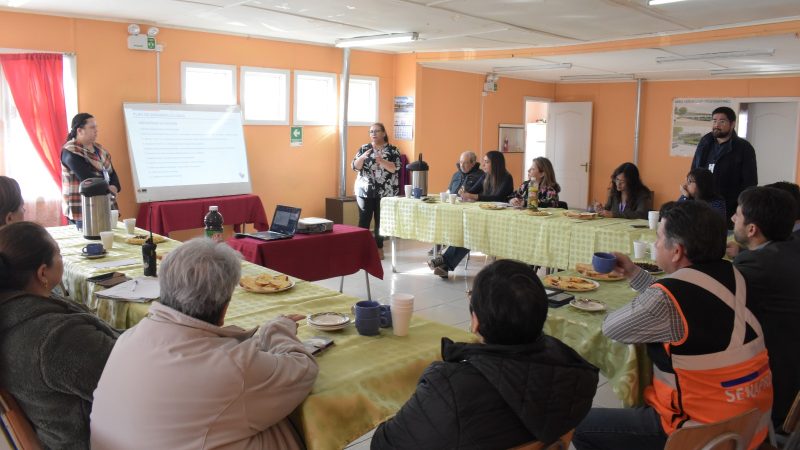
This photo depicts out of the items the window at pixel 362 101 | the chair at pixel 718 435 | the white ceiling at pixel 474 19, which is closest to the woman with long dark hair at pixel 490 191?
the white ceiling at pixel 474 19

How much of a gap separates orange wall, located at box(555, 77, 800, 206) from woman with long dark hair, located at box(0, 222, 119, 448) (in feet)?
31.6


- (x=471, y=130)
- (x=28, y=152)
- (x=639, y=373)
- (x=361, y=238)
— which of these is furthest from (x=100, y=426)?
(x=471, y=130)

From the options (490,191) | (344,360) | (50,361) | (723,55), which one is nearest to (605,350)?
(344,360)

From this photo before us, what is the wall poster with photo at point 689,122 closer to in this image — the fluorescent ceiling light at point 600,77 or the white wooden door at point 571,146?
the fluorescent ceiling light at point 600,77

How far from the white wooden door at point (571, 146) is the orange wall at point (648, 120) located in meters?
0.15

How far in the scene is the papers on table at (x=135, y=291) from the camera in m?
2.42

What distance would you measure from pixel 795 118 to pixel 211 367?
32.0 feet

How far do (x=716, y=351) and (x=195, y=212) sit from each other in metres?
5.26

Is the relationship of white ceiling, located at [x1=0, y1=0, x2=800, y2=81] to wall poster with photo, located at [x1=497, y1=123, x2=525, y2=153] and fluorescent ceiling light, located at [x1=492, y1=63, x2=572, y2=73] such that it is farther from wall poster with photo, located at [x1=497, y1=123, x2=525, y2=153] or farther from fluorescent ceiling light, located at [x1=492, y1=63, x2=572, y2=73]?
wall poster with photo, located at [x1=497, y1=123, x2=525, y2=153]

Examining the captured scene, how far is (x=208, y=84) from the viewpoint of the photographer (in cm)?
668

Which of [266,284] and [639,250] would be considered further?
[639,250]

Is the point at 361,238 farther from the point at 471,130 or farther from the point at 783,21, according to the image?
the point at 471,130

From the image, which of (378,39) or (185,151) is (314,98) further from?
(185,151)

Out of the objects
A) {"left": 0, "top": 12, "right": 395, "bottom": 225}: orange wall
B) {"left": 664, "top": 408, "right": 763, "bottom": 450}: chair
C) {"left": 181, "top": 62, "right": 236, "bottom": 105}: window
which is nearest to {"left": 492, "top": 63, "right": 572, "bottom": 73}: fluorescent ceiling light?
{"left": 0, "top": 12, "right": 395, "bottom": 225}: orange wall
